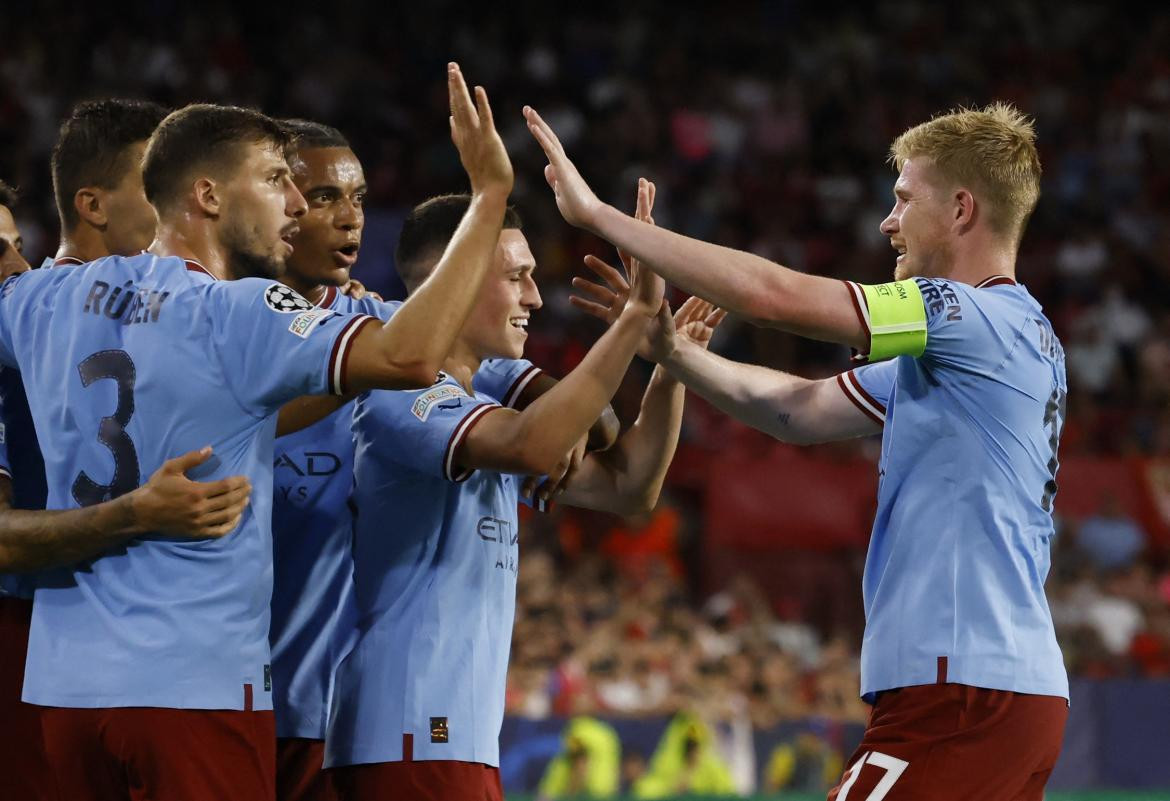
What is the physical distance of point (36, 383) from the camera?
4066 millimetres

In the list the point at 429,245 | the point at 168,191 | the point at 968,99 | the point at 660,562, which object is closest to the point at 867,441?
the point at 660,562

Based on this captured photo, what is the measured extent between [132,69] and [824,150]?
889 centimetres

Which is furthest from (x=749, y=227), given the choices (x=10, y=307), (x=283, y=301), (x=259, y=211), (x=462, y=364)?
(x=283, y=301)

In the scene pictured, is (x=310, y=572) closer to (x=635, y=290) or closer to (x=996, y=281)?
(x=635, y=290)

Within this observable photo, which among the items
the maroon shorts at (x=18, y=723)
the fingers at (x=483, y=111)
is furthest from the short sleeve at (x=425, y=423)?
the maroon shorts at (x=18, y=723)

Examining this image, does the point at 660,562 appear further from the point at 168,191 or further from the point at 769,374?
the point at 168,191

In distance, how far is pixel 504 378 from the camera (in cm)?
521

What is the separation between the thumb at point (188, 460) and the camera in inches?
148

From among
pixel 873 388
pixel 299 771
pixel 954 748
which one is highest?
pixel 873 388

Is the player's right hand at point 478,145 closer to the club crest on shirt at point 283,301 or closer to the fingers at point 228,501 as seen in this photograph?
the club crest on shirt at point 283,301

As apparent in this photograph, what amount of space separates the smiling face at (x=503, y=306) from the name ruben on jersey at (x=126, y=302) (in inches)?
48.1

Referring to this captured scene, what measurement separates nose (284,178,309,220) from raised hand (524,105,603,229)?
2.27 feet

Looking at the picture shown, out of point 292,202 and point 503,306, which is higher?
point 292,202

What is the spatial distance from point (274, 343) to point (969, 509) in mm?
1941
